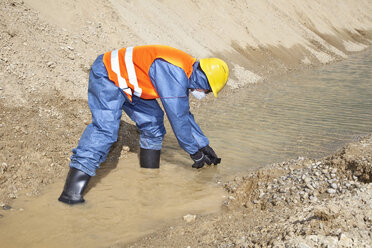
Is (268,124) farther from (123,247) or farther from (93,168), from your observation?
(123,247)

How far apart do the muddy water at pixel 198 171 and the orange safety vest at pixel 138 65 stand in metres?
1.09

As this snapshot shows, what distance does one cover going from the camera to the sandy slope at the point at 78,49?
4.80m

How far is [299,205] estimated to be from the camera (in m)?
3.46

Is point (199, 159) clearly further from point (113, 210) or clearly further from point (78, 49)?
point (78, 49)

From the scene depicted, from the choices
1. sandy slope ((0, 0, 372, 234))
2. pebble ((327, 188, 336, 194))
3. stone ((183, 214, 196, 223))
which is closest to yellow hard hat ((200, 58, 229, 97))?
stone ((183, 214, 196, 223))

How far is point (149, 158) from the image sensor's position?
4.84 metres

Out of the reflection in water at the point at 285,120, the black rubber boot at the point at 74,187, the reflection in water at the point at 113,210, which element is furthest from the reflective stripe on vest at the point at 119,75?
the reflection in water at the point at 285,120

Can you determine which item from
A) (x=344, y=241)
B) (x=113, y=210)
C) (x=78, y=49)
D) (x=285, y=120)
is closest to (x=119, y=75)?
(x=113, y=210)

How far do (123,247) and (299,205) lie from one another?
5.24 feet

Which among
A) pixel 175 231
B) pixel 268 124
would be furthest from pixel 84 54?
pixel 175 231

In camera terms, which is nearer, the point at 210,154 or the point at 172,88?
the point at 172,88

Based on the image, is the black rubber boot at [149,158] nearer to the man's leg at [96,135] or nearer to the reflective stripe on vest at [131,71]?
the man's leg at [96,135]

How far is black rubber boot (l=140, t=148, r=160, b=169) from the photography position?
4.83 meters

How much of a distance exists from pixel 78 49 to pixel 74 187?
454cm
